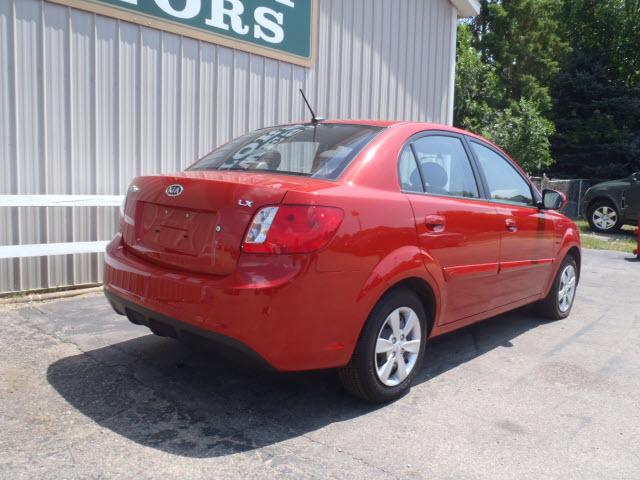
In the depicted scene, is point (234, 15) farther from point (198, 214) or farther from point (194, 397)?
point (194, 397)

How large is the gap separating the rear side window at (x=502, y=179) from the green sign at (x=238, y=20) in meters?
3.71

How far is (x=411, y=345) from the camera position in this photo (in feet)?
11.6

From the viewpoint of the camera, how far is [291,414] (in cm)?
327

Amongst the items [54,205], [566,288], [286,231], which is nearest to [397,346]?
[286,231]

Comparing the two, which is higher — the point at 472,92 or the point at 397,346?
the point at 472,92


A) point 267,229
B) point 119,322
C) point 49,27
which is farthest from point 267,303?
point 49,27

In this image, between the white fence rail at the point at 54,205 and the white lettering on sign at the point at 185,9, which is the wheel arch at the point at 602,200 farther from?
the white fence rail at the point at 54,205

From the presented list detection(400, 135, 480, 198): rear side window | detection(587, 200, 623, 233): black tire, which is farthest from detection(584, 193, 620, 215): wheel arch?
detection(400, 135, 480, 198): rear side window

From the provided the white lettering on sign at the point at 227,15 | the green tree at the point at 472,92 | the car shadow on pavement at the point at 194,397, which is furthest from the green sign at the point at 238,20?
the green tree at the point at 472,92

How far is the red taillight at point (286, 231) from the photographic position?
2.83 metres

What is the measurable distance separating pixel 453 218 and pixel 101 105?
395 centimetres

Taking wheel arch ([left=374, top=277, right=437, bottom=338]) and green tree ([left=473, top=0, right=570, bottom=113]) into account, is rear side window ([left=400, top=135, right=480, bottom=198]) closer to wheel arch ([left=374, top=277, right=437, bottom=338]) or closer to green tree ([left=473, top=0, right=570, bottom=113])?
wheel arch ([left=374, top=277, right=437, bottom=338])

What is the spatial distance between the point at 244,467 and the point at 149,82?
15.7ft

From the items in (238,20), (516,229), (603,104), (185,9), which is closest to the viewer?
(516,229)
